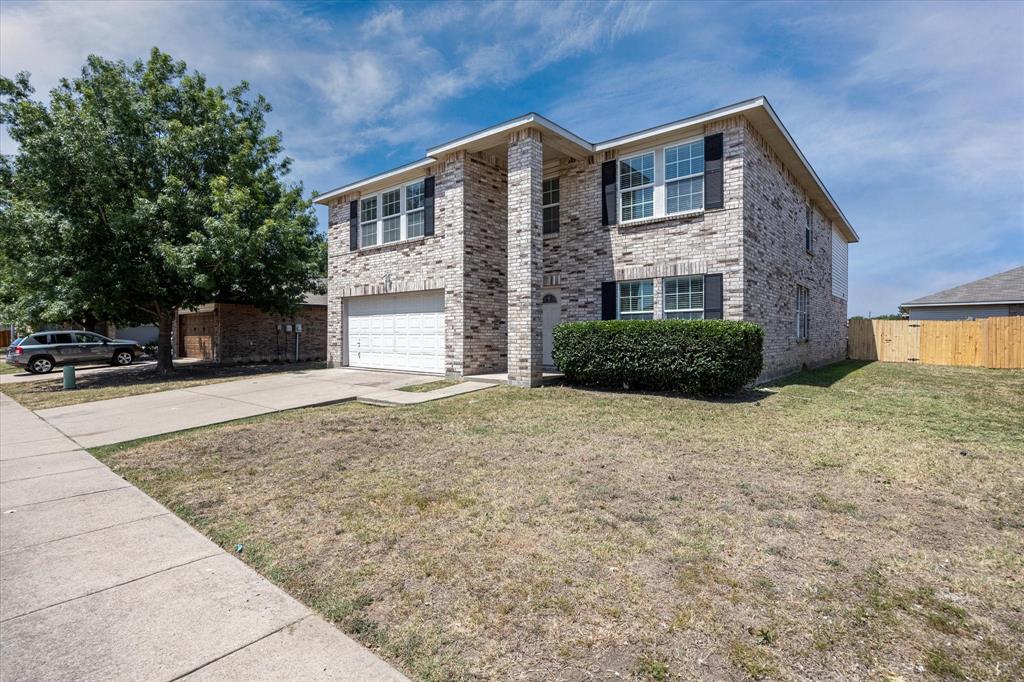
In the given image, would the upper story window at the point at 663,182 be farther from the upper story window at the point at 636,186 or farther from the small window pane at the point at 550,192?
the small window pane at the point at 550,192

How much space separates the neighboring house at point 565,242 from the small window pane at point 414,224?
0.06 m

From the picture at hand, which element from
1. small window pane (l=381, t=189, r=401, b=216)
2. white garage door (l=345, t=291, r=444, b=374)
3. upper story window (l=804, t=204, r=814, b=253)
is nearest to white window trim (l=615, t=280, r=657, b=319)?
white garage door (l=345, t=291, r=444, b=374)

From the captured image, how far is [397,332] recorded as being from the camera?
1488 cm

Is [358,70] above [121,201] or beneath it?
above

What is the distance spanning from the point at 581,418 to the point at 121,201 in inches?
630

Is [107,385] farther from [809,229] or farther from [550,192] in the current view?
[809,229]

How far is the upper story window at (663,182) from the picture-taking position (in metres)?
11.0

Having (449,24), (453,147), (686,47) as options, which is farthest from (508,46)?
(686,47)

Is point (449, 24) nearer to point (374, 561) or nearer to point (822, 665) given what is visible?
point (374, 561)

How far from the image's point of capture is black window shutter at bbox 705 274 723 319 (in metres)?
10.5

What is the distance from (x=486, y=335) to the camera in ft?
43.2

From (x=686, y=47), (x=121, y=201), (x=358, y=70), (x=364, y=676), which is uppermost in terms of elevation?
(x=358, y=70)

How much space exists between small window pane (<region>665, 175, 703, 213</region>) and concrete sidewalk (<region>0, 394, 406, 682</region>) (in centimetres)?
1084

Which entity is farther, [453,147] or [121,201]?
[121,201]
